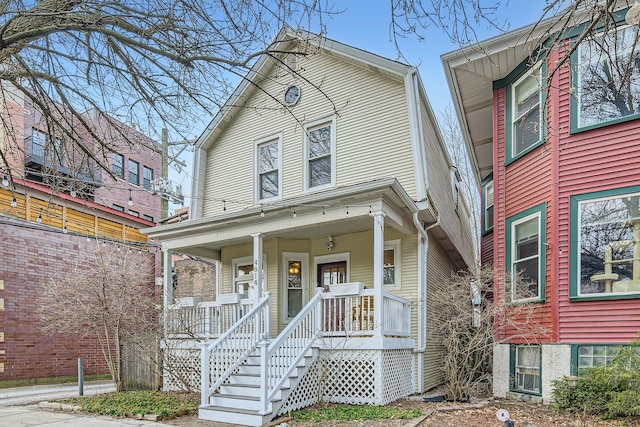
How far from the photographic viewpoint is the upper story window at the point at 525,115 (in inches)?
349

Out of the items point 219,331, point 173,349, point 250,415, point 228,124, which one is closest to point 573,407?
point 250,415

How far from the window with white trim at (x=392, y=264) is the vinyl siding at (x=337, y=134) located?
1.25 m

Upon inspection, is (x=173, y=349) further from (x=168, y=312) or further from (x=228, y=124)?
(x=228, y=124)

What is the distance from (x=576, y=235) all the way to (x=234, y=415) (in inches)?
245

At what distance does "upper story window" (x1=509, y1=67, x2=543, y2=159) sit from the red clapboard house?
20 mm

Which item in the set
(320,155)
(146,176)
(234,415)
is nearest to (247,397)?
(234,415)

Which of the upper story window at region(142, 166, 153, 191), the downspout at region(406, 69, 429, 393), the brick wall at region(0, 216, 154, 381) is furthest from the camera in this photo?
the upper story window at region(142, 166, 153, 191)

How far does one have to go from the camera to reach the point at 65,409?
27.7 feet

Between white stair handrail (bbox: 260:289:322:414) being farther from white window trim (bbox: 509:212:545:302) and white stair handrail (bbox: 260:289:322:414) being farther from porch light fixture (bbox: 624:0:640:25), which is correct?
porch light fixture (bbox: 624:0:640:25)

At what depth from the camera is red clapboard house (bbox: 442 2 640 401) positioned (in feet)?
24.5

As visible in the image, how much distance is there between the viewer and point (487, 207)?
47.1ft

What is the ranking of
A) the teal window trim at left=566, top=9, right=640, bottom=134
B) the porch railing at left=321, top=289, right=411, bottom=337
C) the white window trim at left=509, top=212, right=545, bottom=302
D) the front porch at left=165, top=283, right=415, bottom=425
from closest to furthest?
the front porch at left=165, top=283, right=415, bottom=425, the teal window trim at left=566, top=9, right=640, bottom=134, the porch railing at left=321, top=289, right=411, bottom=337, the white window trim at left=509, top=212, right=545, bottom=302

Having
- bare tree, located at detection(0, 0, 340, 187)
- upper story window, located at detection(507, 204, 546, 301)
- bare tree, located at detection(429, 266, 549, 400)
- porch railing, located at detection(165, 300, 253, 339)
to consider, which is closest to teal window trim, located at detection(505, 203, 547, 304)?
upper story window, located at detection(507, 204, 546, 301)

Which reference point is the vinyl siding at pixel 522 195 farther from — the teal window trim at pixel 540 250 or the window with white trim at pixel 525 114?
the window with white trim at pixel 525 114
